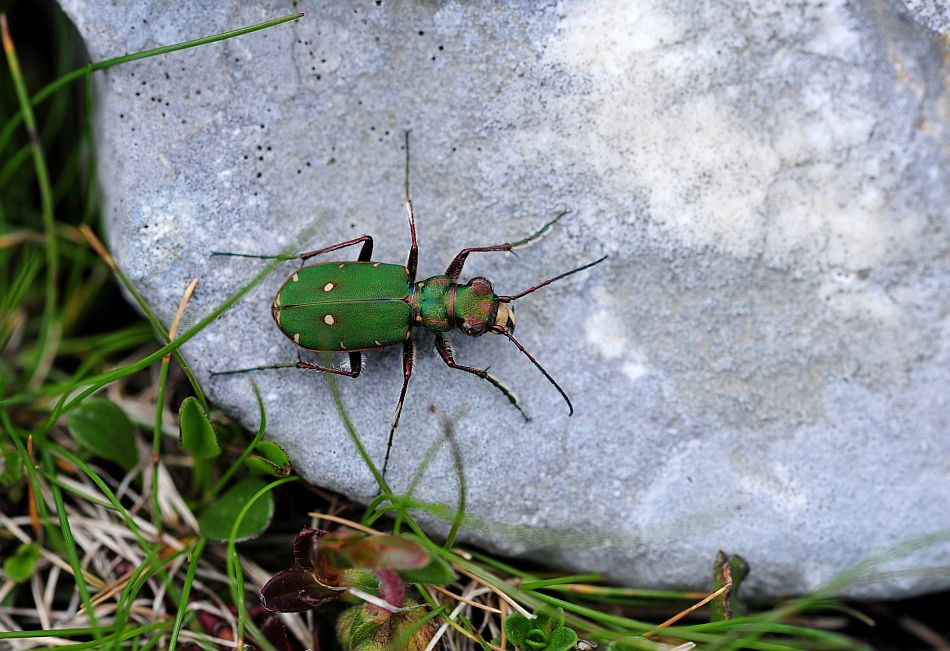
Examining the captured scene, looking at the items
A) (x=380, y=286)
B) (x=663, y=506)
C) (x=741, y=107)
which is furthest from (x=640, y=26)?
(x=663, y=506)

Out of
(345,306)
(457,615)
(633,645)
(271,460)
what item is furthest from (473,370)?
(633,645)

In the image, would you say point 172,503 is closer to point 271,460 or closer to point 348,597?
point 271,460

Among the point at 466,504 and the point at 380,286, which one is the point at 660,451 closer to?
the point at 466,504

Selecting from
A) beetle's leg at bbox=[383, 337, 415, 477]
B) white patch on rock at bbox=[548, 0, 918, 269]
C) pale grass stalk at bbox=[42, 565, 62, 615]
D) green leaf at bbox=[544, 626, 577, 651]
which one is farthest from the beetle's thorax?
pale grass stalk at bbox=[42, 565, 62, 615]

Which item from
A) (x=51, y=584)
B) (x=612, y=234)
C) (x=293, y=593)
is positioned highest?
(x=612, y=234)

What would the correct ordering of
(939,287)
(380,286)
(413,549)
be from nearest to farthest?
(413,549), (380,286), (939,287)

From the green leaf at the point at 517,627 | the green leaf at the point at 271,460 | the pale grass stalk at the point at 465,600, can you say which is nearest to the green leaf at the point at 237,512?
the green leaf at the point at 271,460

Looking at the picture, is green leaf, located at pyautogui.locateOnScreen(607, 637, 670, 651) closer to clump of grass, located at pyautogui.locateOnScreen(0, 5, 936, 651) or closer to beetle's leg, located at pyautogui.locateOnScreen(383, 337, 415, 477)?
clump of grass, located at pyautogui.locateOnScreen(0, 5, 936, 651)
